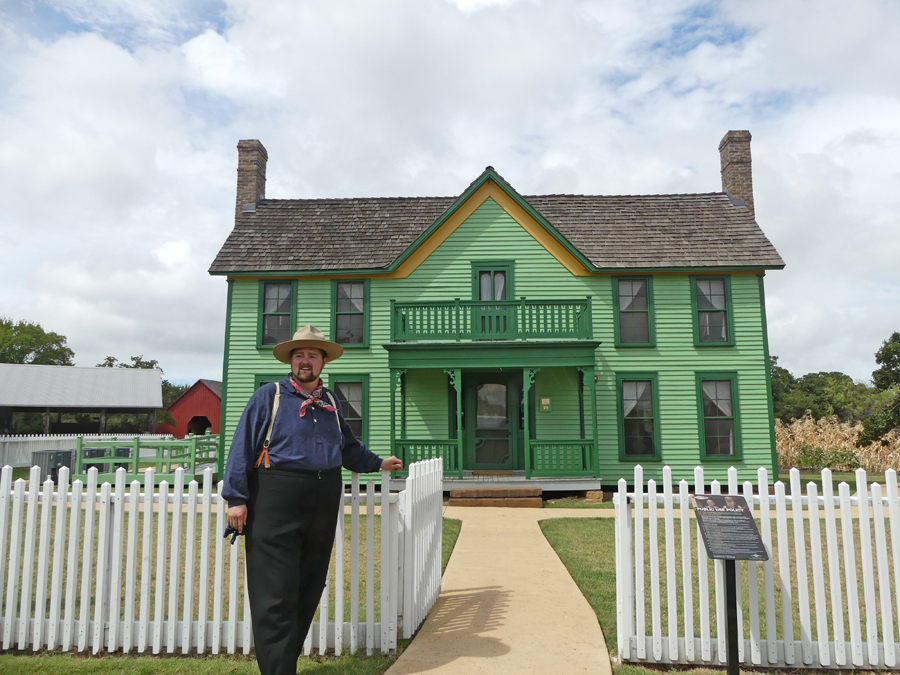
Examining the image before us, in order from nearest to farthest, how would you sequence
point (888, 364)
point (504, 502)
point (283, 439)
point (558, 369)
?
point (283, 439)
point (504, 502)
point (558, 369)
point (888, 364)

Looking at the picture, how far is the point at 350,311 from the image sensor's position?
16.0m

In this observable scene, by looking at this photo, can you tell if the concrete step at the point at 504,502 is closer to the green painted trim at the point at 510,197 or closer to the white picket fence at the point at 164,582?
the green painted trim at the point at 510,197

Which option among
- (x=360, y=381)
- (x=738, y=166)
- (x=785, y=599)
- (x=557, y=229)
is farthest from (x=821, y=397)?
(x=785, y=599)

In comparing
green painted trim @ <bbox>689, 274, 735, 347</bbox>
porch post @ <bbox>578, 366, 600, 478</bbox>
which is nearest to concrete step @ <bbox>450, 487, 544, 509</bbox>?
porch post @ <bbox>578, 366, 600, 478</bbox>

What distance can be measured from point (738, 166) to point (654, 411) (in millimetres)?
7644

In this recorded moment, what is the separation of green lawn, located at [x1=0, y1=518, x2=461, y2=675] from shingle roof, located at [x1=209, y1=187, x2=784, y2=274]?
1188 centimetres

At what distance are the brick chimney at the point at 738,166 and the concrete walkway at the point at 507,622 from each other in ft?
43.2

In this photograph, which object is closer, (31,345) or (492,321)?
(492,321)

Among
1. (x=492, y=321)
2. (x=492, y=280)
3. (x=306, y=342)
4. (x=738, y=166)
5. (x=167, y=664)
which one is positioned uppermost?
(x=738, y=166)

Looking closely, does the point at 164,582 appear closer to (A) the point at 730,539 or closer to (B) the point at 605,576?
(A) the point at 730,539

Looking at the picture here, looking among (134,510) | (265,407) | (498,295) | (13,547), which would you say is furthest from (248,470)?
(498,295)

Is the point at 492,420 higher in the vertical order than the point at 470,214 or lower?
lower

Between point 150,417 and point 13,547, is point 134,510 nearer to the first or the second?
point 13,547

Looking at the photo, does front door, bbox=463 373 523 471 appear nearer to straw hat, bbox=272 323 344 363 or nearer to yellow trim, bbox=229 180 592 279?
yellow trim, bbox=229 180 592 279
